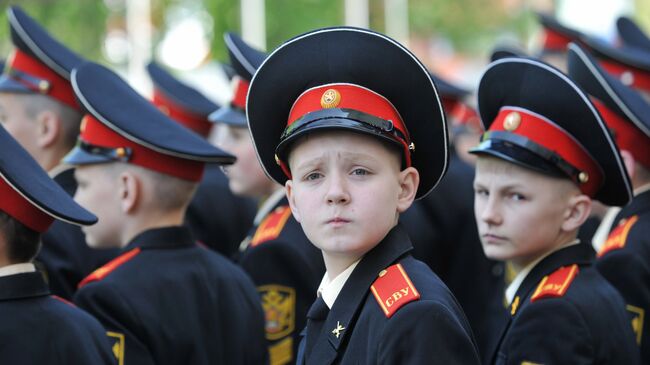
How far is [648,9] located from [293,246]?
12.0 metres

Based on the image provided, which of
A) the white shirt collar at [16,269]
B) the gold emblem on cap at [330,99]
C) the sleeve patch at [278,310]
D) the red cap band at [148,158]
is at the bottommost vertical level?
the sleeve patch at [278,310]

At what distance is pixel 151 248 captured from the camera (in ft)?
14.7

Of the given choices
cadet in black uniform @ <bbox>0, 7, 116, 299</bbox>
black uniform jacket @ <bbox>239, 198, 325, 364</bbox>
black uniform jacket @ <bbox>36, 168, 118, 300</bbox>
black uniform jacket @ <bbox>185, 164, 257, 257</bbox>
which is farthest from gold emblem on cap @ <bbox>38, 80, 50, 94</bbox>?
black uniform jacket @ <bbox>239, 198, 325, 364</bbox>

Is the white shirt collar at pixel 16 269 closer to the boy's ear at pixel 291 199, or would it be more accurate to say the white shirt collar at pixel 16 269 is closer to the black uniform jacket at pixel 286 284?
the boy's ear at pixel 291 199

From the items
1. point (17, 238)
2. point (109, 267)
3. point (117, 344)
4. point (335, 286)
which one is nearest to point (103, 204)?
point (109, 267)

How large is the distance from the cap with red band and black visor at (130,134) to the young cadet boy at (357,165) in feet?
3.97

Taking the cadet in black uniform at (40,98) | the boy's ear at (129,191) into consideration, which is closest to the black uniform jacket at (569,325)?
the boy's ear at (129,191)

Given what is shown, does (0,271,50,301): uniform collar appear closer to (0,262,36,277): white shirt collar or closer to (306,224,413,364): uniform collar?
(0,262,36,277): white shirt collar

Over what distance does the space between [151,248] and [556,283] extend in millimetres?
1654

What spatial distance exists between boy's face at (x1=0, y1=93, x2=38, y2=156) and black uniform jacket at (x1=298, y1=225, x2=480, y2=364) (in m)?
3.00

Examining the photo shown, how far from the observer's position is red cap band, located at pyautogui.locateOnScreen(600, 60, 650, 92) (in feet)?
21.2

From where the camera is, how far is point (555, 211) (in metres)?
4.21

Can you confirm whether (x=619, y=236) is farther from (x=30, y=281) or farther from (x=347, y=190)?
(x=30, y=281)

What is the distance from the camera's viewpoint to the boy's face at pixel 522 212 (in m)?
4.21
